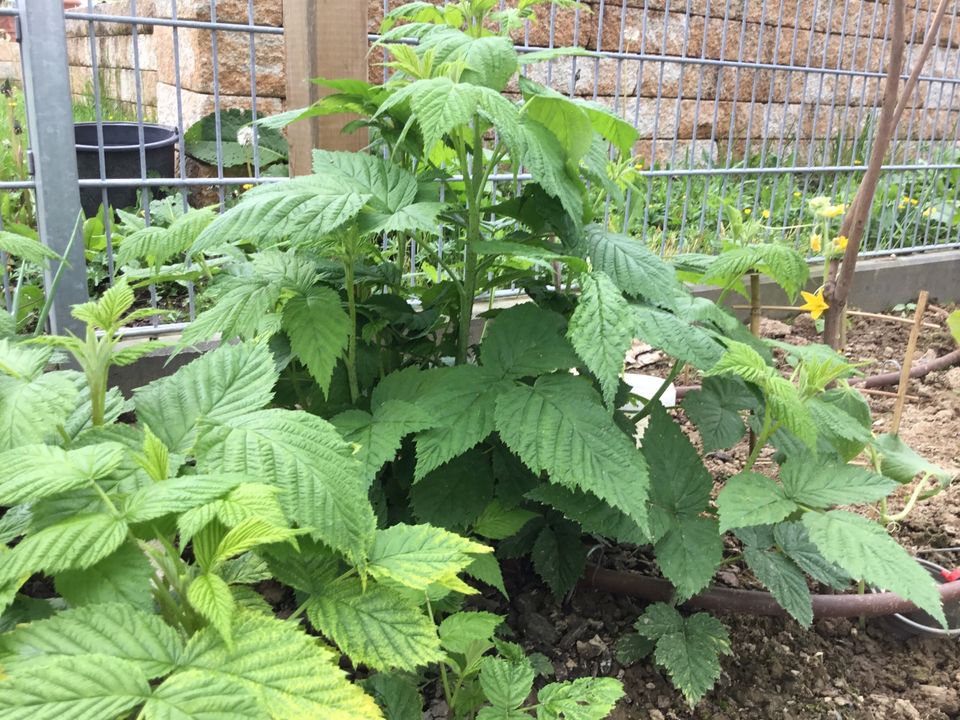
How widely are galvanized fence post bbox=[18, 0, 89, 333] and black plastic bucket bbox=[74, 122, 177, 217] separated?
0.33 meters

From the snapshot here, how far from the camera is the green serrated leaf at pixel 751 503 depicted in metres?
1.30

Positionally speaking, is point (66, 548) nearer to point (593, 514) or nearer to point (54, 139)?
point (593, 514)

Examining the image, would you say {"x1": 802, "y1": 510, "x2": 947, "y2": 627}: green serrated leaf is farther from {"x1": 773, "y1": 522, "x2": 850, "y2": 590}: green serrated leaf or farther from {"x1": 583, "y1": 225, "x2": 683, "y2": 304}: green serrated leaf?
{"x1": 583, "y1": 225, "x2": 683, "y2": 304}: green serrated leaf

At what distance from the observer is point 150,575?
0.94m

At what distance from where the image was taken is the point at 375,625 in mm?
1046

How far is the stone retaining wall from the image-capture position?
12.4 feet

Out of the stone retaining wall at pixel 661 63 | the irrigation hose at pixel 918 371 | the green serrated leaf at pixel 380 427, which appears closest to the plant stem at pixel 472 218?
the green serrated leaf at pixel 380 427

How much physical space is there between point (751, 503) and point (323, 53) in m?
1.33

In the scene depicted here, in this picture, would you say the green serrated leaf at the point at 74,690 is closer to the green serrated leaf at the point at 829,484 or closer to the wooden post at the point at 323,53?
the green serrated leaf at the point at 829,484

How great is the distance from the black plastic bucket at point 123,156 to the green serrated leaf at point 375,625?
2074mm

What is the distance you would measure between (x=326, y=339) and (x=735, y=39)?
519 centimetres

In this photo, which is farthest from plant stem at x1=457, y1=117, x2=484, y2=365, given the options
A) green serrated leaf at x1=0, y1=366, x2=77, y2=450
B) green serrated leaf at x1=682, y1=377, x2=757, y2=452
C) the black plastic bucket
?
the black plastic bucket

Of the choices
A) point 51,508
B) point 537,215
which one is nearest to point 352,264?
point 537,215

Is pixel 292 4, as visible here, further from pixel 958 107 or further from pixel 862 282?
pixel 958 107
